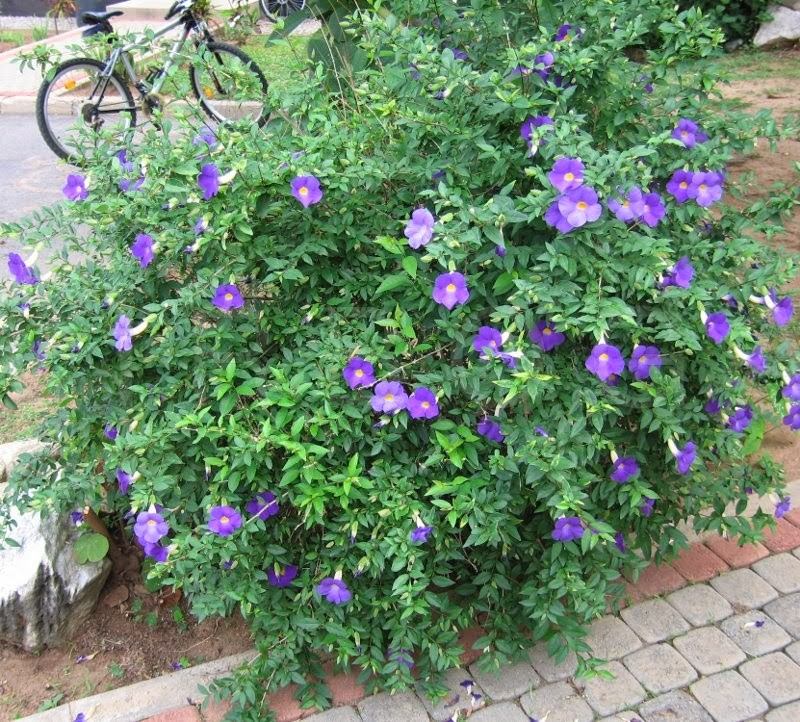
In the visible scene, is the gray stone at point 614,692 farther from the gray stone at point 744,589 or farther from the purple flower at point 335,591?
the purple flower at point 335,591

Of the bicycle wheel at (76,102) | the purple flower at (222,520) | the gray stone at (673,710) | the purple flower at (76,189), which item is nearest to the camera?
the purple flower at (222,520)

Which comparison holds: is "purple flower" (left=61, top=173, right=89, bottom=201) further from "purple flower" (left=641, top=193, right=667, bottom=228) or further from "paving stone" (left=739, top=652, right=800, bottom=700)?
"paving stone" (left=739, top=652, right=800, bottom=700)

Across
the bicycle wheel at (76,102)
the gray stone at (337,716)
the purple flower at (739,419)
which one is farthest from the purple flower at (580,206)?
the bicycle wheel at (76,102)

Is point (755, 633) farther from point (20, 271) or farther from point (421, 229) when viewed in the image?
point (20, 271)

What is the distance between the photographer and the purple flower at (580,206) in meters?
2.13

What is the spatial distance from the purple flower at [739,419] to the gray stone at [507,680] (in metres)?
0.96

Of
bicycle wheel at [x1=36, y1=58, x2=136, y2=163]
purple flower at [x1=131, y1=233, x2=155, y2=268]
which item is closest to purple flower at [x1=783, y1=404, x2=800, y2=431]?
purple flower at [x1=131, y1=233, x2=155, y2=268]

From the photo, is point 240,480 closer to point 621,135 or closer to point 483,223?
point 483,223

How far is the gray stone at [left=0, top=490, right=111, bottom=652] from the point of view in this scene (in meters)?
2.72

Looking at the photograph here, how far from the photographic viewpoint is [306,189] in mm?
2283

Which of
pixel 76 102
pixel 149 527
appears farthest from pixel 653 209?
pixel 76 102

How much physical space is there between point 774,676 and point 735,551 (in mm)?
564

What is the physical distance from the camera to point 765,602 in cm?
283

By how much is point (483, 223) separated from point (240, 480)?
37.5 inches
